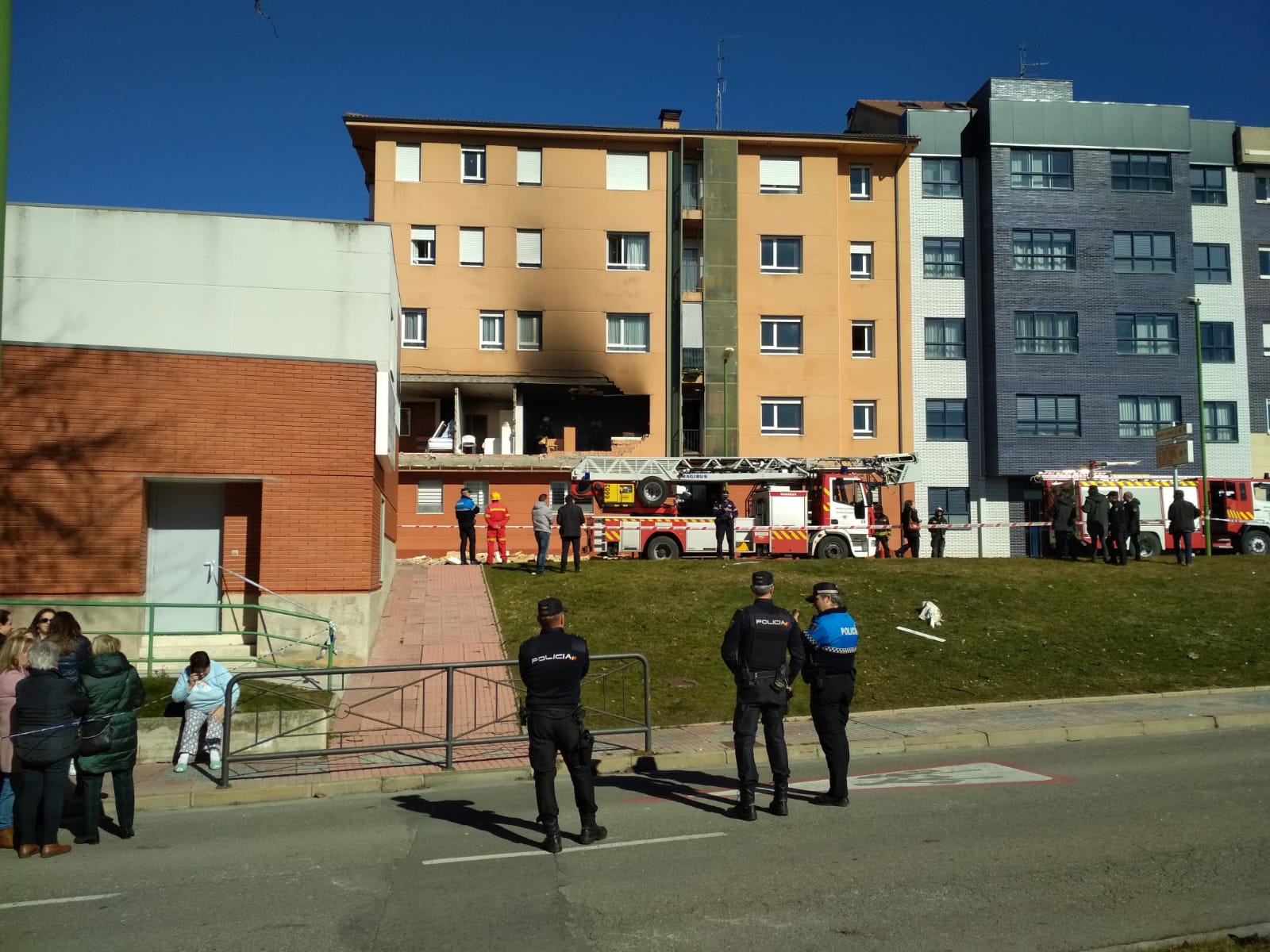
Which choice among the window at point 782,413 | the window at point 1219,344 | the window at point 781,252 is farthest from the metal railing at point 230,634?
the window at point 1219,344

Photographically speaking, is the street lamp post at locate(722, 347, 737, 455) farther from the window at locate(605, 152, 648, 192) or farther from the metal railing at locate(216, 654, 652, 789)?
the metal railing at locate(216, 654, 652, 789)

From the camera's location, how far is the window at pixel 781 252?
39375 mm

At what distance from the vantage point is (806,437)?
38406 millimetres

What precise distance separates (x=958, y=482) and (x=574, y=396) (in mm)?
15052

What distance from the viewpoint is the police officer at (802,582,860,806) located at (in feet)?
27.5

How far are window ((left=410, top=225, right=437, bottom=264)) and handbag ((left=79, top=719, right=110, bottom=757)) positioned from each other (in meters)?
30.9

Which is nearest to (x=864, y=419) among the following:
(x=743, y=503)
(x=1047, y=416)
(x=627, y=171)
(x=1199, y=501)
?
(x=1047, y=416)

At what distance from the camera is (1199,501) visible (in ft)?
99.7

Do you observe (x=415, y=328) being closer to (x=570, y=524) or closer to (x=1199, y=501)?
(x=570, y=524)

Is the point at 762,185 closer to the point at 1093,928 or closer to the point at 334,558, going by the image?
the point at 334,558

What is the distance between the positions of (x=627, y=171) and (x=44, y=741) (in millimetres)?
34186

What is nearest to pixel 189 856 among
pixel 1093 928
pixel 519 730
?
pixel 519 730

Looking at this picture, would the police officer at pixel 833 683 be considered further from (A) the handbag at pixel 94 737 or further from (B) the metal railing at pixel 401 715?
(A) the handbag at pixel 94 737

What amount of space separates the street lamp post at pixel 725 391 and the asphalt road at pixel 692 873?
28.1 m
